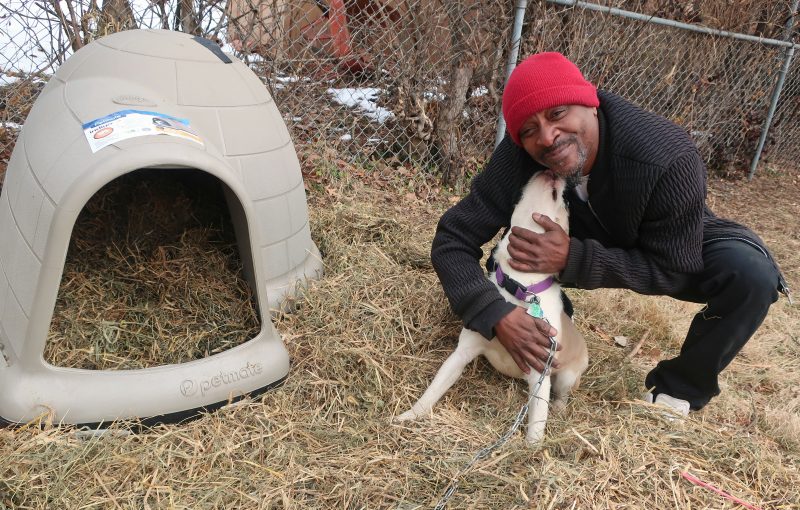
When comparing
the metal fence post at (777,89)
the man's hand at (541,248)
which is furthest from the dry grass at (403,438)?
the metal fence post at (777,89)

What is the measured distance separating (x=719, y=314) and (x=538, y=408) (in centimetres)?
75

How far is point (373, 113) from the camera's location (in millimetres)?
4699

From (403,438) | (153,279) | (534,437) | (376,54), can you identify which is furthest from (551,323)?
(376,54)

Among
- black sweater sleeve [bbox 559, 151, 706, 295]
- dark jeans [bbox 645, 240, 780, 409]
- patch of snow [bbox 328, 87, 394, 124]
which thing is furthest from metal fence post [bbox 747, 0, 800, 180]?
black sweater sleeve [bbox 559, 151, 706, 295]

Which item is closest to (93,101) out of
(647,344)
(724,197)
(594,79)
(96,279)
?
(96,279)

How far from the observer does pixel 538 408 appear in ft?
6.73

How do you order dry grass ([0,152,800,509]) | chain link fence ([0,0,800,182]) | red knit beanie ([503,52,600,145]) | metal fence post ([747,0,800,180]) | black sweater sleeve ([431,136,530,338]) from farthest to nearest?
metal fence post ([747,0,800,180])
chain link fence ([0,0,800,182])
black sweater sleeve ([431,136,530,338])
red knit beanie ([503,52,600,145])
dry grass ([0,152,800,509])

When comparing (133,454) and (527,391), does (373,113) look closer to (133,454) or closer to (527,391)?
(527,391)

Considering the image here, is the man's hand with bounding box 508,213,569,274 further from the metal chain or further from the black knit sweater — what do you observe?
the metal chain

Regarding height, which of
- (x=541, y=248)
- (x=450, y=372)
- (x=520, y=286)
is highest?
(x=541, y=248)

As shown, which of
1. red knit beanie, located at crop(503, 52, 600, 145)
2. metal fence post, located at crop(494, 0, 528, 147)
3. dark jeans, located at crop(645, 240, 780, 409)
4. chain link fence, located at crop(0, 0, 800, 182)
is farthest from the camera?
metal fence post, located at crop(494, 0, 528, 147)

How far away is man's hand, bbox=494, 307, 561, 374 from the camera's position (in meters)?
2.04

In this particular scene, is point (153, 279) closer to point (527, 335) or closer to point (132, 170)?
point (132, 170)

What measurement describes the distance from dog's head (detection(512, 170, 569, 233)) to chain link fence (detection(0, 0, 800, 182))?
2.37m
